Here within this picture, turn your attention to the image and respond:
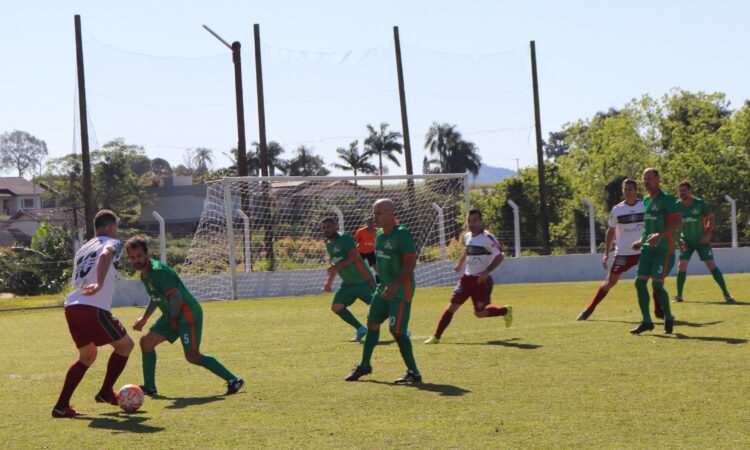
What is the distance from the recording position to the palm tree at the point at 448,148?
103875 mm

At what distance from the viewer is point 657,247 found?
1316 cm

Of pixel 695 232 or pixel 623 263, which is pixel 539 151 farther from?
pixel 623 263

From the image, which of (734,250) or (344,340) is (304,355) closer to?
(344,340)

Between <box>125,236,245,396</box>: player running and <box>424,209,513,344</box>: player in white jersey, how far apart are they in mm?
4240

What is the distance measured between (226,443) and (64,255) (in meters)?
22.0

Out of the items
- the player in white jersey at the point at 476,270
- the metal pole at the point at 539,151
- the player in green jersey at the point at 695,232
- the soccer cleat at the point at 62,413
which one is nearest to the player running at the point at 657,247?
the player in white jersey at the point at 476,270

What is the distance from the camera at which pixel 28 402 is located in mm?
9625

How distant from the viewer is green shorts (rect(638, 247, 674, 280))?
43.1ft

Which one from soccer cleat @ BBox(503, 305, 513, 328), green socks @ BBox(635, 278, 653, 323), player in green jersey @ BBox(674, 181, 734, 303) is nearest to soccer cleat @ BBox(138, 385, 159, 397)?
soccer cleat @ BBox(503, 305, 513, 328)

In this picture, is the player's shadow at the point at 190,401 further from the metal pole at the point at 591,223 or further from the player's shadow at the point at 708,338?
the metal pole at the point at 591,223

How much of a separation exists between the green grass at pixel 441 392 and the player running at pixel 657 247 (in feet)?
1.03

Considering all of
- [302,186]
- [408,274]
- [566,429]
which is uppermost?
[302,186]

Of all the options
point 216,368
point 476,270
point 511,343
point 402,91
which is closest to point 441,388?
point 216,368

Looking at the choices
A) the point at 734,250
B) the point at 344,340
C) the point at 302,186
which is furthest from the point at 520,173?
the point at 344,340
